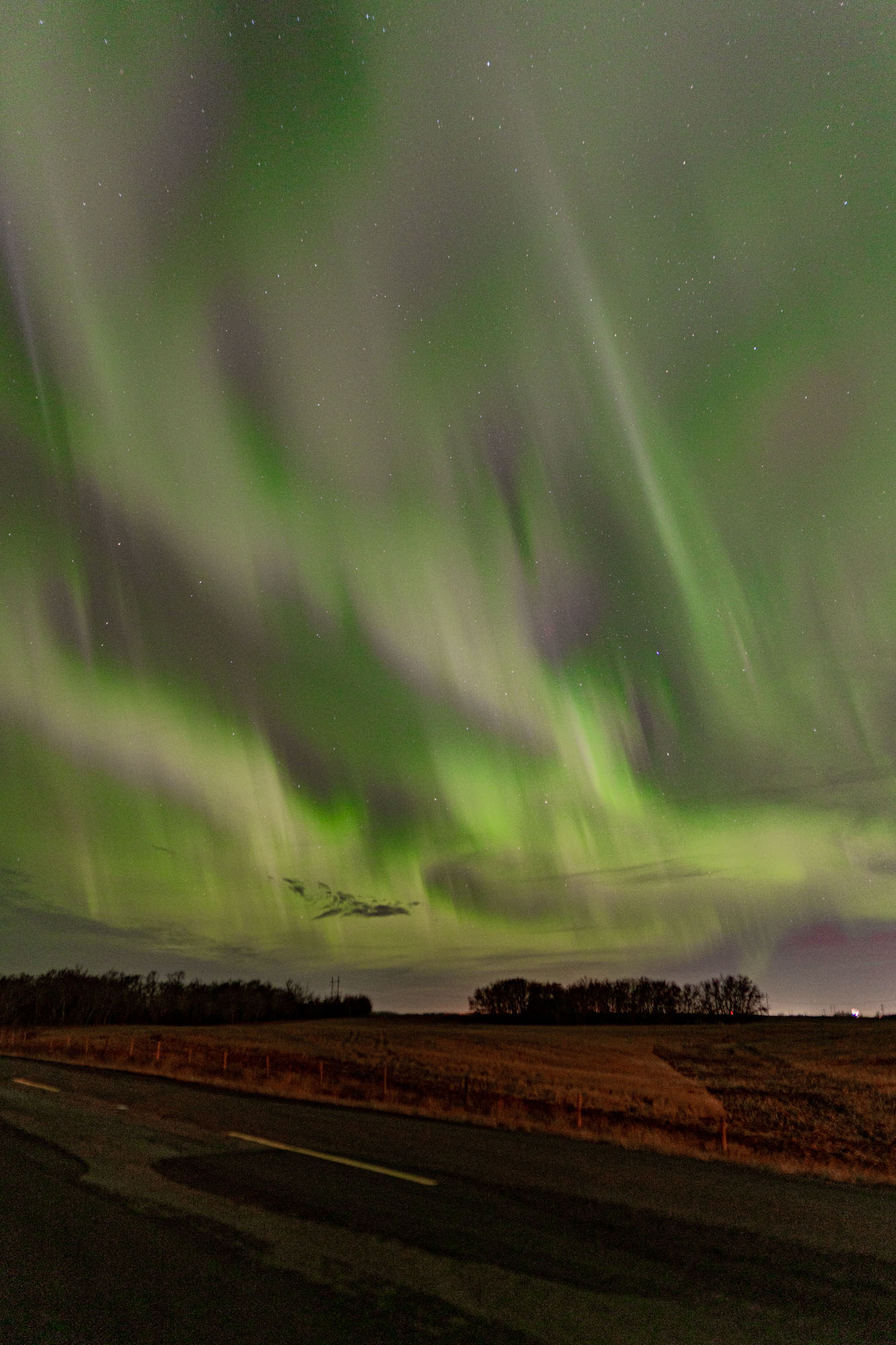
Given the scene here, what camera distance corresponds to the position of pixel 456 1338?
213 inches

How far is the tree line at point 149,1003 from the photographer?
12938cm

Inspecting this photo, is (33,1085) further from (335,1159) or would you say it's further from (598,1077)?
(598,1077)

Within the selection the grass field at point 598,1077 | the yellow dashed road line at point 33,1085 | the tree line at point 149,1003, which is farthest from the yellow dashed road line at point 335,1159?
the tree line at point 149,1003

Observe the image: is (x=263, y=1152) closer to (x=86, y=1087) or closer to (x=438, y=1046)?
(x=86, y=1087)

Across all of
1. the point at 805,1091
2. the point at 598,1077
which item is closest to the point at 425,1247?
the point at 805,1091

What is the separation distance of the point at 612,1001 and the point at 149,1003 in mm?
80517

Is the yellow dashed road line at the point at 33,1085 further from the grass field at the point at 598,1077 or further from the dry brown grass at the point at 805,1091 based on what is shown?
the dry brown grass at the point at 805,1091

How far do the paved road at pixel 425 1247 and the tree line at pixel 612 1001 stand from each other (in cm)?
13224

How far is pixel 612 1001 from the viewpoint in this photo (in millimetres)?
140125

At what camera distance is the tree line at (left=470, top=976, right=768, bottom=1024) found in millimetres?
136750

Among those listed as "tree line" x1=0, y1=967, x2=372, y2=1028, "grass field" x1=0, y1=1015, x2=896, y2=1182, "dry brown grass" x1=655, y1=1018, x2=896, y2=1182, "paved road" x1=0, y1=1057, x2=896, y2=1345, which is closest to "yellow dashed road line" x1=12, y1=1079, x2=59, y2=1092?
"grass field" x1=0, y1=1015, x2=896, y2=1182

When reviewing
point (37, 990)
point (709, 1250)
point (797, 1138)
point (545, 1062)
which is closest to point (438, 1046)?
point (545, 1062)

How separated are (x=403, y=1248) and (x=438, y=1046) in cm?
5849

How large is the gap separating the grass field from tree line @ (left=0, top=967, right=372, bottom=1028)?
4694 cm
